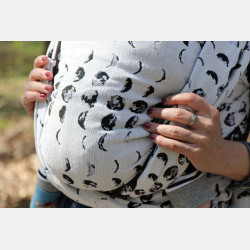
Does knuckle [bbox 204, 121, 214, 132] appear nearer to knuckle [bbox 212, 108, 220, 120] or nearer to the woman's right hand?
knuckle [bbox 212, 108, 220, 120]

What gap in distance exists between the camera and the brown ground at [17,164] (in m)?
2.88

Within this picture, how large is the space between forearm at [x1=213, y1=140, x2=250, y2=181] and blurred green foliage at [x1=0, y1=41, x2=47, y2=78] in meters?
3.14

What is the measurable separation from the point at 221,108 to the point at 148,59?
1.30ft

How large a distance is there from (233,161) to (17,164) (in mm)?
2271

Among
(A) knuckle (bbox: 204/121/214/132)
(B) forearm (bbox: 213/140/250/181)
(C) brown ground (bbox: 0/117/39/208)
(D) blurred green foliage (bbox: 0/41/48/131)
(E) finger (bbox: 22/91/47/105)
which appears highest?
(A) knuckle (bbox: 204/121/214/132)

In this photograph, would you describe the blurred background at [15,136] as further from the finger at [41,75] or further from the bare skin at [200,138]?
the bare skin at [200,138]

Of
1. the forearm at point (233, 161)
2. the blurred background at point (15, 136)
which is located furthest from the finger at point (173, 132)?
the blurred background at point (15, 136)

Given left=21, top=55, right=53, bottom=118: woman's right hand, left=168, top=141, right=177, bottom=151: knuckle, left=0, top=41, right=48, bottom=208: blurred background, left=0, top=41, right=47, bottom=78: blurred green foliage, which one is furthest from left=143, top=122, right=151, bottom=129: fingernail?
left=0, top=41, right=47, bottom=78: blurred green foliage

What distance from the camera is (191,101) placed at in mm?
1285

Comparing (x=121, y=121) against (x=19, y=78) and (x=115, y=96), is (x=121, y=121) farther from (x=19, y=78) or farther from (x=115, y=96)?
(x=19, y=78)

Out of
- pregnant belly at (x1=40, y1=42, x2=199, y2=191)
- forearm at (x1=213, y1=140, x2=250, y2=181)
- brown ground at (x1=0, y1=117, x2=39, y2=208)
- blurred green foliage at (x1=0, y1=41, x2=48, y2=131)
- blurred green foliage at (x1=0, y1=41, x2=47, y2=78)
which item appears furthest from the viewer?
blurred green foliage at (x1=0, y1=41, x2=47, y2=78)

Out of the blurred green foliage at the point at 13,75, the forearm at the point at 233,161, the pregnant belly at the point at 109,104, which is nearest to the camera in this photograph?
the pregnant belly at the point at 109,104

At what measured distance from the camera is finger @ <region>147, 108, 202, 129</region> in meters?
1.30

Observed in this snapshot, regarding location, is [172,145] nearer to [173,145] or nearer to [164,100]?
[173,145]
